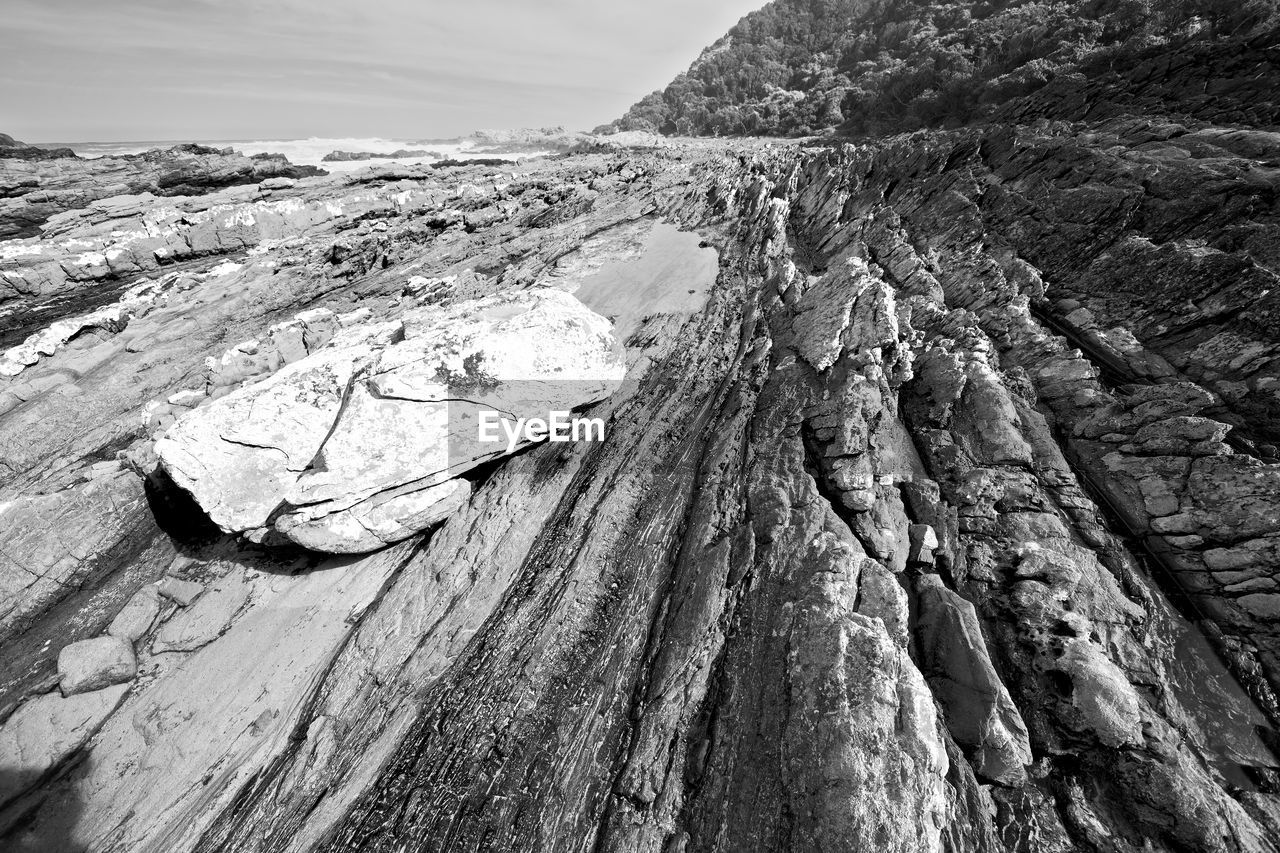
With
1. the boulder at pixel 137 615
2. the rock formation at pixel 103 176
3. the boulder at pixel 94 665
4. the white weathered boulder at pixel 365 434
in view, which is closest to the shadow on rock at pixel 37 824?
the boulder at pixel 94 665

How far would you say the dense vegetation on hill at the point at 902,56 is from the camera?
2955 centimetres

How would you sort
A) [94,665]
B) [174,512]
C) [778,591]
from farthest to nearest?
[174,512]
[94,665]
[778,591]

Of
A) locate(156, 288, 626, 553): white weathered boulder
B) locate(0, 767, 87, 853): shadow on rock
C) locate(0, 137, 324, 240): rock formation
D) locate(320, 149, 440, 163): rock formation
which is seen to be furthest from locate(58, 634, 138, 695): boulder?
locate(320, 149, 440, 163): rock formation

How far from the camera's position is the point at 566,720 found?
716 centimetres

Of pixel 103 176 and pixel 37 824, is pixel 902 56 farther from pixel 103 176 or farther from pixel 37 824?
pixel 37 824

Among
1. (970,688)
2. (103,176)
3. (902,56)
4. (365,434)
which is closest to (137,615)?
(365,434)

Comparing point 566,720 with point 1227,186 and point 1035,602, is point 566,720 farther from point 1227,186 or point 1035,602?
point 1227,186

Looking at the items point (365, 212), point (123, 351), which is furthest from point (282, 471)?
point (365, 212)

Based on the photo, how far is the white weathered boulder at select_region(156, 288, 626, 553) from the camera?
31.0 feet

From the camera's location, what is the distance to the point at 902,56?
54.2 metres

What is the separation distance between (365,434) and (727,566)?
7880 millimetres

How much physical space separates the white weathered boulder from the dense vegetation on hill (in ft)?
108

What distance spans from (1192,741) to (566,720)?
28.2 feet

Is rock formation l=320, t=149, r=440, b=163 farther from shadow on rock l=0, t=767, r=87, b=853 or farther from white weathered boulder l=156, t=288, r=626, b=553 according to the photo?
shadow on rock l=0, t=767, r=87, b=853
